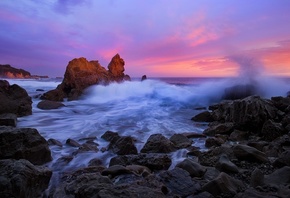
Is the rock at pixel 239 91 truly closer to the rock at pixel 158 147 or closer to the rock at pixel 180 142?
the rock at pixel 180 142

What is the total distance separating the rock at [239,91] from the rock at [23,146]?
14.2 metres

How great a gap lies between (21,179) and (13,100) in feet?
28.2

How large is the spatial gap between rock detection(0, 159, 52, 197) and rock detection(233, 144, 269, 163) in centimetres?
341

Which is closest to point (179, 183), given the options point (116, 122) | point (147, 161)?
point (147, 161)

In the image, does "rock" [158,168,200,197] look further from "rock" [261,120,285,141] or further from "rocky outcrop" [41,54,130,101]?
"rocky outcrop" [41,54,130,101]

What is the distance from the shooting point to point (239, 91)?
17.0 meters

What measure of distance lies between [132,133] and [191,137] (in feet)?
6.81

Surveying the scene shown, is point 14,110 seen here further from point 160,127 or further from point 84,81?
point 84,81

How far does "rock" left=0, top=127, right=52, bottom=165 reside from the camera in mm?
4683

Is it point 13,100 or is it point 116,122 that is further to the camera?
point 116,122

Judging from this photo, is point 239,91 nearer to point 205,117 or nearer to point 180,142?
point 205,117

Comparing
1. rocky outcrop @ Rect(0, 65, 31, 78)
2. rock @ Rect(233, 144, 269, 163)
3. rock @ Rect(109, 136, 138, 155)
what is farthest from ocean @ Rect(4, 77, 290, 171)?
rocky outcrop @ Rect(0, 65, 31, 78)

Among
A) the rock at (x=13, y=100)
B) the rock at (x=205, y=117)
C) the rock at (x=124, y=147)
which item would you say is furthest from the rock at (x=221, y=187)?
the rock at (x=13, y=100)

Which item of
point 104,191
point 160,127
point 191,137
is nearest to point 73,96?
point 160,127
